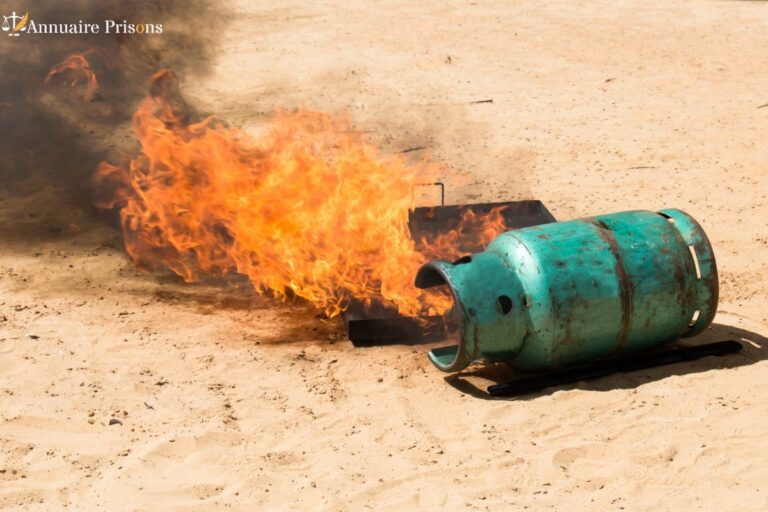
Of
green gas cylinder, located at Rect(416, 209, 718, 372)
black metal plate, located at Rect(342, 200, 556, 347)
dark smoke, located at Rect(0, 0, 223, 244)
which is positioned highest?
dark smoke, located at Rect(0, 0, 223, 244)

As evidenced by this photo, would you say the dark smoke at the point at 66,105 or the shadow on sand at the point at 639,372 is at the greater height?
the dark smoke at the point at 66,105

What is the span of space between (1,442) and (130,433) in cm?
73

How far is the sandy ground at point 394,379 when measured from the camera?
204 inches

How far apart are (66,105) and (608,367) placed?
8.01m

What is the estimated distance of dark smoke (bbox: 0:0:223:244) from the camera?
9328 millimetres

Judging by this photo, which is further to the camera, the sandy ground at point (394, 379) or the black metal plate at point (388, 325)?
the black metal plate at point (388, 325)

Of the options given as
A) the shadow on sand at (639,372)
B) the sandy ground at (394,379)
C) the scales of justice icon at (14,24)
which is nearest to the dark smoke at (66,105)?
the scales of justice icon at (14,24)

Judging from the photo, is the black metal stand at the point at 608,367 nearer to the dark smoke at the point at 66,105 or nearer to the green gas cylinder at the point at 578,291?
the green gas cylinder at the point at 578,291

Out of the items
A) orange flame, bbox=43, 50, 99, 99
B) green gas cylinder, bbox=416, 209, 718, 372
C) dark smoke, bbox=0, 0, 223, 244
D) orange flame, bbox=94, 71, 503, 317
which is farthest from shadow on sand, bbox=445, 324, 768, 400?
orange flame, bbox=43, 50, 99, 99

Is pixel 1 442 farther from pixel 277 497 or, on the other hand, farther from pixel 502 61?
pixel 502 61

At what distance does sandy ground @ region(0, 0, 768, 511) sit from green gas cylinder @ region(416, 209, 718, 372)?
32 centimetres

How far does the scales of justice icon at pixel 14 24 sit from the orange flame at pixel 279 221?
2.83 meters

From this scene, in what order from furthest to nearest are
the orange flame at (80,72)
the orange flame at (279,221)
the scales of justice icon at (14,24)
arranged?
the orange flame at (80,72), the scales of justice icon at (14,24), the orange flame at (279,221)

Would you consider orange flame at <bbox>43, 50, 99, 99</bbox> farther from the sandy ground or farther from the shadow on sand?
the shadow on sand
